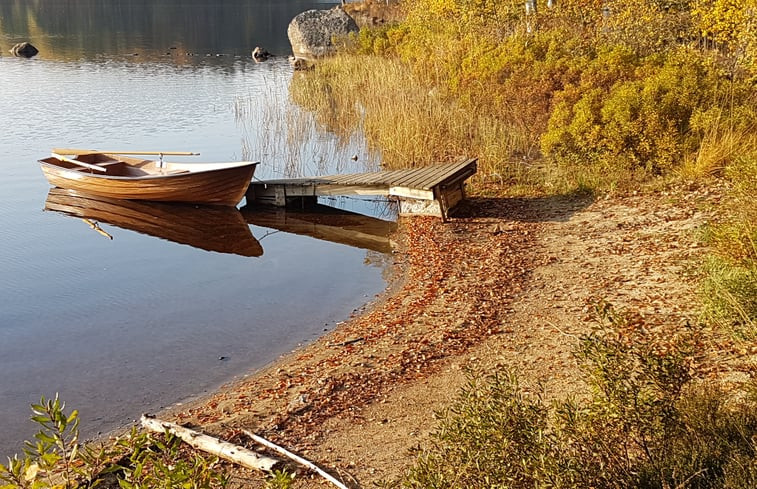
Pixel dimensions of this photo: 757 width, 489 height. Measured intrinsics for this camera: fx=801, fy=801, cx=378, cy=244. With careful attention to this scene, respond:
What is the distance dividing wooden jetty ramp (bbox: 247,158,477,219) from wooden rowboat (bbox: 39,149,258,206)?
2.00 ft

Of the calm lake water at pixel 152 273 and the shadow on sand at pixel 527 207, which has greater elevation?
the shadow on sand at pixel 527 207

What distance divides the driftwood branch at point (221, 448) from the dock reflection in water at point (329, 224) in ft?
20.3

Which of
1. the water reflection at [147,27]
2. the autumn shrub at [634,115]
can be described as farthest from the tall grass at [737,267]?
the water reflection at [147,27]

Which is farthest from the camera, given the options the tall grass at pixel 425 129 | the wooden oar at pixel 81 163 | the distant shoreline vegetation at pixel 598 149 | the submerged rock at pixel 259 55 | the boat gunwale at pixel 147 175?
the submerged rock at pixel 259 55

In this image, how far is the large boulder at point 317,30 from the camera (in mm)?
37156

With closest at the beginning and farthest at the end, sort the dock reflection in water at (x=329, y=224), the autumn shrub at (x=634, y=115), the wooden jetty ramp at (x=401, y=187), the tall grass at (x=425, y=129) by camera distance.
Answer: the autumn shrub at (x=634, y=115) < the wooden jetty ramp at (x=401, y=187) < the dock reflection in water at (x=329, y=224) < the tall grass at (x=425, y=129)

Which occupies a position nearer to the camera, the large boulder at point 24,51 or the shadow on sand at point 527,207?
the shadow on sand at point 527,207

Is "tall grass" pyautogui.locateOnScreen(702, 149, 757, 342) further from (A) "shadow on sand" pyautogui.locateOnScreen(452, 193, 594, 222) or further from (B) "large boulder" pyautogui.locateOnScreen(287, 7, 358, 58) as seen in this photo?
(B) "large boulder" pyautogui.locateOnScreen(287, 7, 358, 58)

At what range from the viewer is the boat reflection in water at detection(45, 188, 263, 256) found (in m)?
12.9

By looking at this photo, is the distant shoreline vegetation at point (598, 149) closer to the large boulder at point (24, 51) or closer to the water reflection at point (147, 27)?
the large boulder at point (24, 51)

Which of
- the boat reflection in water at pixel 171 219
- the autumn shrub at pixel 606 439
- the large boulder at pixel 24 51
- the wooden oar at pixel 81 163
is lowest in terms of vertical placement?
the boat reflection in water at pixel 171 219

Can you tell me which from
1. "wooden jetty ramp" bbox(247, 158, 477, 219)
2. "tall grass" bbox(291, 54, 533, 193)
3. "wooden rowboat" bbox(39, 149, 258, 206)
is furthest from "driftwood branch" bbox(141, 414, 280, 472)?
"tall grass" bbox(291, 54, 533, 193)

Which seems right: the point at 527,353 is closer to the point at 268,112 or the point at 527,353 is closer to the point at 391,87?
the point at 391,87

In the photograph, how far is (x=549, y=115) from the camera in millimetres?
13969
